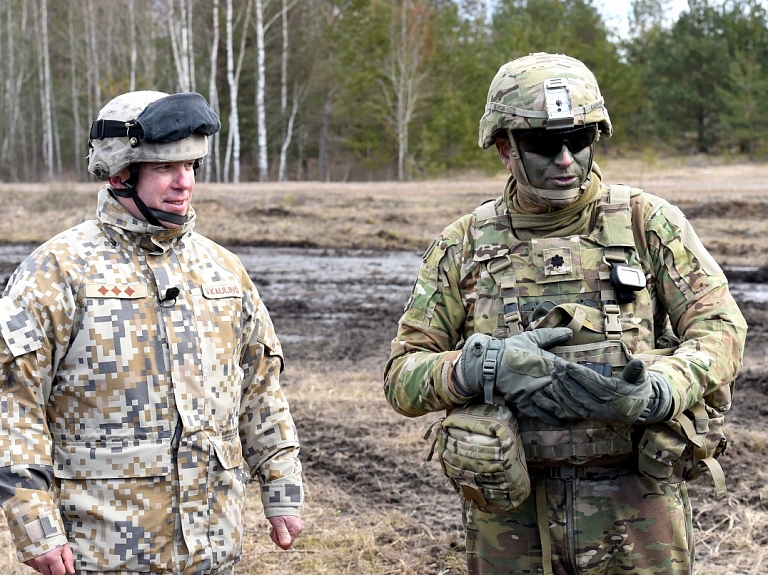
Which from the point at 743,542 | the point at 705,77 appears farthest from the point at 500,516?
the point at 705,77

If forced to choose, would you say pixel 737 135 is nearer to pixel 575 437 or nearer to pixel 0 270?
pixel 0 270

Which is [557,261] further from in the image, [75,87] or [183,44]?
[75,87]

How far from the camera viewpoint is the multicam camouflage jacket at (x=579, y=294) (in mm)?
2746

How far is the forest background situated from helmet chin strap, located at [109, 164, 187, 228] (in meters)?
29.8

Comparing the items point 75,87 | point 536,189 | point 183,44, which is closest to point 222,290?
point 536,189

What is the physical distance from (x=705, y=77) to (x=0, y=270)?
1150 inches

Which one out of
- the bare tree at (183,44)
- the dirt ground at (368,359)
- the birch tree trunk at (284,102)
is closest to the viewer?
the dirt ground at (368,359)

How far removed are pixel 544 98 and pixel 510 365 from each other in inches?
32.9

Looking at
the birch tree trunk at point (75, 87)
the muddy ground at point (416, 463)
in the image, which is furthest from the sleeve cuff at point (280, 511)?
the birch tree trunk at point (75, 87)

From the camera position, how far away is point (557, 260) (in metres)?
2.87

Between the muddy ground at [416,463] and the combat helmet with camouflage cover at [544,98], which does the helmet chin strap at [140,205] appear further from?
the muddy ground at [416,463]

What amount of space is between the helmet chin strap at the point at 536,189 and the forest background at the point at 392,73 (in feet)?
98.0

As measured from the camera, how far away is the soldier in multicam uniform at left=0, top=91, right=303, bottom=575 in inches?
101

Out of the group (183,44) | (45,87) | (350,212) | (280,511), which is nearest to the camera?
(280,511)
